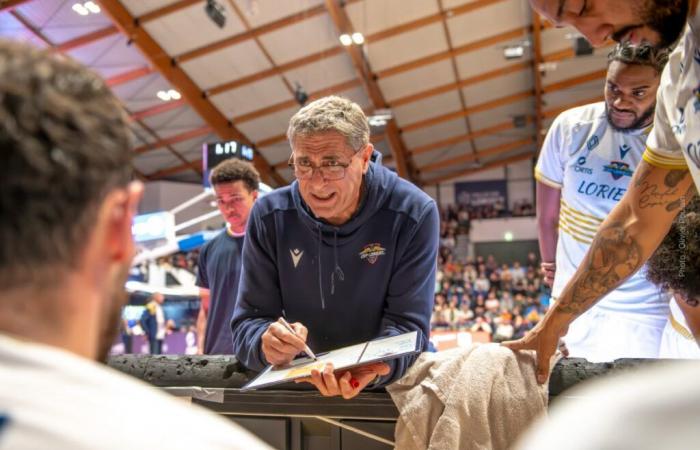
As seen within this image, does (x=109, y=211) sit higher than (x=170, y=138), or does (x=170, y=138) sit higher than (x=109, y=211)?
(x=170, y=138)

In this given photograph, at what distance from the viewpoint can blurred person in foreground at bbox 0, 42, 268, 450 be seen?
54 cm

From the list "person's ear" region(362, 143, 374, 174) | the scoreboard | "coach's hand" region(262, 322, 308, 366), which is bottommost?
"coach's hand" region(262, 322, 308, 366)

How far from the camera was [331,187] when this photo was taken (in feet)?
6.83

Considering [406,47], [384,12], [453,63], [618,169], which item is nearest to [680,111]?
[618,169]

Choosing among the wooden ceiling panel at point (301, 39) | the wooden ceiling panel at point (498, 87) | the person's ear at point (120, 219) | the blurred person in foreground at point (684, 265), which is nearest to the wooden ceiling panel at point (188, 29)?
the wooden ceiling panel at point (301, 39)

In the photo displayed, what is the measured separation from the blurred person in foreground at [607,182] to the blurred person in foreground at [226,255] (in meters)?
1.55

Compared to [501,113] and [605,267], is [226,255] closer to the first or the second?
[605,267]

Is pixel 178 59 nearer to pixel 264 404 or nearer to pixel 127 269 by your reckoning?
pixel 264 404

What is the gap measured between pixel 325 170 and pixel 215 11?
29.8 feet

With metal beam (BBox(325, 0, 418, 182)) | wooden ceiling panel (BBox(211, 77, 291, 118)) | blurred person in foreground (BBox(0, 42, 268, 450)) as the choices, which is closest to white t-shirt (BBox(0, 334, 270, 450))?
blurred person in foreground (BBox(0, 42, 268, 450))

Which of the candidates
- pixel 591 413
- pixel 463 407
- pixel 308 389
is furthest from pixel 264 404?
pixel 591 413

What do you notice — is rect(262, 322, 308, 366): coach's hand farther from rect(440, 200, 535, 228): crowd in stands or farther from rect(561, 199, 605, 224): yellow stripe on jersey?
rect(440, 200, 535, 228): crowd in stands

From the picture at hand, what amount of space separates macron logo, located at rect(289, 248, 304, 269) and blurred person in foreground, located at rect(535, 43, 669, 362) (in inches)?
44.2

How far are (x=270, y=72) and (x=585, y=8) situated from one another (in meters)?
12.7
